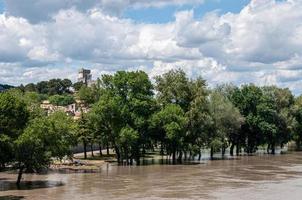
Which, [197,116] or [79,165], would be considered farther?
[197,116]

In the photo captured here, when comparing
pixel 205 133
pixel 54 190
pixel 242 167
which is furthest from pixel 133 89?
pixel 54 190

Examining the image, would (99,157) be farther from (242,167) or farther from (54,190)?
(54,190)

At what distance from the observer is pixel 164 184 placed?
7025 centimetres

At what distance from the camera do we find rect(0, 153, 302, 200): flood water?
59375 millimetres

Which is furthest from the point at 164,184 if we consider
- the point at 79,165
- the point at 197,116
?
the point at 197,116

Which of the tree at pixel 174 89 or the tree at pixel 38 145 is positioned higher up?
the tree at pixel 174 89

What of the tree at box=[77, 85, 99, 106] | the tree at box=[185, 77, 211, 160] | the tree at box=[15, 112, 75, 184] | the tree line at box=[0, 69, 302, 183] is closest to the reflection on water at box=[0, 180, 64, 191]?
the tree at box=[15, 112, 75, 184]

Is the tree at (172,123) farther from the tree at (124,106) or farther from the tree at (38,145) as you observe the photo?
the tree at (38,145)

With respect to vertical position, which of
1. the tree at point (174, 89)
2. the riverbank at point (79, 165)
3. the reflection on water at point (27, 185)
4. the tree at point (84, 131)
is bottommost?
the reflection on water at point (27, 185)

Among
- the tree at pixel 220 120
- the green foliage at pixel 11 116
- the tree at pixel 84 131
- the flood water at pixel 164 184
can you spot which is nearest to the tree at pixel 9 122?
the green foliage at pixel 11 116

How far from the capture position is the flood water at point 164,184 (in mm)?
59375

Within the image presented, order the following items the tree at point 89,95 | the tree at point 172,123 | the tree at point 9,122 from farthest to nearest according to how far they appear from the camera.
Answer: the tree at point 89,95, the tree at point 172,123, the tree at point 9,122

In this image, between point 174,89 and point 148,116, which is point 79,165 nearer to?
point 148,116

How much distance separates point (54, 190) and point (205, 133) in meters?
50.5
